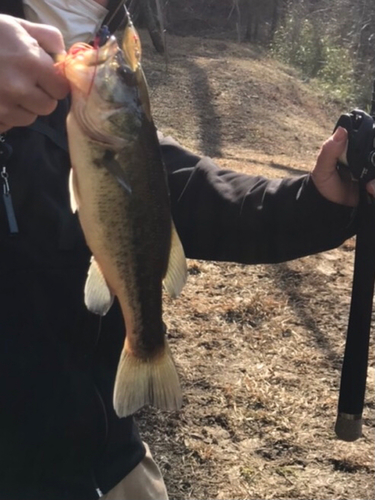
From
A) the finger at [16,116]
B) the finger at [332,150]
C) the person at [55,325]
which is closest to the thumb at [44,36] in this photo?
the finger at [16,116]

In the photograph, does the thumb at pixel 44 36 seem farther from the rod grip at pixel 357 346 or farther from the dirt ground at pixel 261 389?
the dirt ground at pixel 261 389

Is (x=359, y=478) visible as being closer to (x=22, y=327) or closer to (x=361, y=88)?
(x=22, y=327)

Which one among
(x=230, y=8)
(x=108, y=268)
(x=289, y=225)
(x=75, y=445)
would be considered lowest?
(x=230, y=8)

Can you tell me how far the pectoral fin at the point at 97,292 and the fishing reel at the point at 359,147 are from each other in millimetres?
679

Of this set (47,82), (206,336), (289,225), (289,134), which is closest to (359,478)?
(206,336)

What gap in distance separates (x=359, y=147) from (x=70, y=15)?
752 mm

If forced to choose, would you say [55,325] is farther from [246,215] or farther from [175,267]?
[246,215]

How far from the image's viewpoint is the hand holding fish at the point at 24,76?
114 centimetres

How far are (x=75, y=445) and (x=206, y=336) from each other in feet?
7.84

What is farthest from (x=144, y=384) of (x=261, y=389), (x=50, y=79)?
(x=261, y=389)

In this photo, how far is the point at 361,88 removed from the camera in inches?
621

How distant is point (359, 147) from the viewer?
5.30ft

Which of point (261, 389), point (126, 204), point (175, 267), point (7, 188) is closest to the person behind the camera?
point (126, 204)

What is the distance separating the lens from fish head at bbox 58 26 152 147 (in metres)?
1.17
